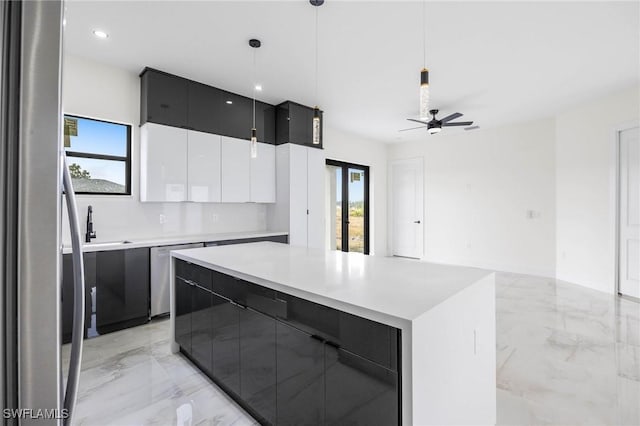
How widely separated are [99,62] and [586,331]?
5550mm

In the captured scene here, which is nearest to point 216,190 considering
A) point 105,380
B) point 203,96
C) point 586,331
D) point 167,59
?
point 203,96

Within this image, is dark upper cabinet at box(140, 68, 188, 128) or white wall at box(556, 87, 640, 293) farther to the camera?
white wall at box(556, 87, 640, 293)

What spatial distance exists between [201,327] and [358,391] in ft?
4.64

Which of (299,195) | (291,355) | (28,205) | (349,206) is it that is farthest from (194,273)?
(349,206)

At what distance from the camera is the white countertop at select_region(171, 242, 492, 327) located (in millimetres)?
1119

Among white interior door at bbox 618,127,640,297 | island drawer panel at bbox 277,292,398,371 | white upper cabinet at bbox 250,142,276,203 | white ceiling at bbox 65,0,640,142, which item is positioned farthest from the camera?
white upper cabinet at bbox 250,142,276,203

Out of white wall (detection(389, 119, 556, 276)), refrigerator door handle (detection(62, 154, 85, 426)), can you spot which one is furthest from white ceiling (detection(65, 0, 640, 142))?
Answer: refrigerator door handle (detection(62, 154, 85, 426))

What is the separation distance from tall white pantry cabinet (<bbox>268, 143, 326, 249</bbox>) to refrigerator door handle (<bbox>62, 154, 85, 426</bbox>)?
356 cm

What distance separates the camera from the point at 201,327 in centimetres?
214

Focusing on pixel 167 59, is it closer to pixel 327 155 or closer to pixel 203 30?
pixel 203 30

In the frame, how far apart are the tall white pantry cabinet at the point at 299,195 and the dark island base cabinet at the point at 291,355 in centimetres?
233

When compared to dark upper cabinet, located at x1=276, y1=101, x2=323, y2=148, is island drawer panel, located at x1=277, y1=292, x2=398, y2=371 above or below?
below

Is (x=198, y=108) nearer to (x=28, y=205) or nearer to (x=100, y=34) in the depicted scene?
(x=100, y=34)

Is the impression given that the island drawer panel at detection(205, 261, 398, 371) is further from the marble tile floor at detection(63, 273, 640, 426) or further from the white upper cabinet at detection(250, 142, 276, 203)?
the white upper cabinet at detection(250, 142, 276, 203)
